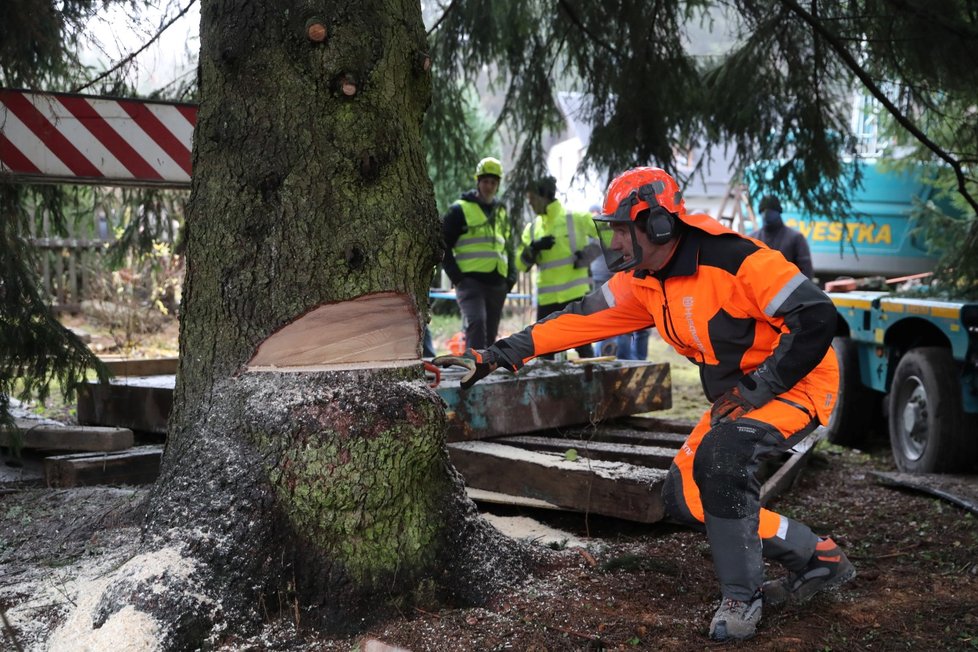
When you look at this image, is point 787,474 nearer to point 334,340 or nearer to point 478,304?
point 478,304

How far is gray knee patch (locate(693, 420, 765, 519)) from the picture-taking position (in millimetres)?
3049

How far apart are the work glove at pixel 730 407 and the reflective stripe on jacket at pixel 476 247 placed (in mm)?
3733

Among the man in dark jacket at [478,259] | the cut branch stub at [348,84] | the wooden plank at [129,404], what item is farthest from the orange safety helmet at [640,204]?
the man in dark jacket at [478,259]

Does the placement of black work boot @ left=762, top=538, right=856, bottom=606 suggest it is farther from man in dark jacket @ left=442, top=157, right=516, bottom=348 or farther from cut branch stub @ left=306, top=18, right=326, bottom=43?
man in dark jacket @ left=442, top=157, right=516, bottom=348

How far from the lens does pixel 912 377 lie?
19.0ft

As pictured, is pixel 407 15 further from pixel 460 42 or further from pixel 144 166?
pixel 460 42

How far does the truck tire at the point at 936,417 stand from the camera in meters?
5.44

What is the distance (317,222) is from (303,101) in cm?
38

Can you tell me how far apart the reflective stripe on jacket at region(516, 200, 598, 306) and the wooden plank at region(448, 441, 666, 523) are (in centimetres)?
304

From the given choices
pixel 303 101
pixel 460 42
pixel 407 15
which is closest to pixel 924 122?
pixel 460 42

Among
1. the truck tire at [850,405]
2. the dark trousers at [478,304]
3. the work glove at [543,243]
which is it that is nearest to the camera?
the truck tire at [850,405]

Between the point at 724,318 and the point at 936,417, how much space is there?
2973 millimetres

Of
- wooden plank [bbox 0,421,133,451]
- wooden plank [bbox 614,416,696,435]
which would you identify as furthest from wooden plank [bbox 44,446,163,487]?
wooden plank [bbox 614,416,696,435]

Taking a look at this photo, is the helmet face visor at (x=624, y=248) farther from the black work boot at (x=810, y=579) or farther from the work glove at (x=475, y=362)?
the black work boot at (x=810, y=579)
